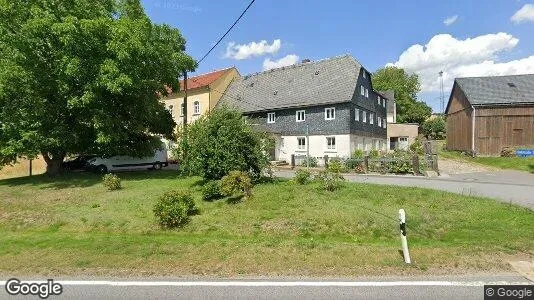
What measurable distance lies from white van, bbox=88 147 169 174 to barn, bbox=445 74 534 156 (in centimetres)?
3079

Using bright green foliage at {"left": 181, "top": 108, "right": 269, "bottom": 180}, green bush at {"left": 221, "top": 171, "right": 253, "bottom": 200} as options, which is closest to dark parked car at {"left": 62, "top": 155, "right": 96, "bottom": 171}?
bright green foliage at {"left": 181, "top": 108, "right": 269, "bottom": 180}

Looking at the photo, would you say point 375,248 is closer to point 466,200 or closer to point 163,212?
point 163,212

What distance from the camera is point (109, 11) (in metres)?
21.4

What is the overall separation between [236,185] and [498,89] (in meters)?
35.3

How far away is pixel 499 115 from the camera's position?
33.9m

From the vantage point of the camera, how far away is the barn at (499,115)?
110ft

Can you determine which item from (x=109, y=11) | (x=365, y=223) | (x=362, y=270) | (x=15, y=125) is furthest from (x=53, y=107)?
(x=362, y=270)

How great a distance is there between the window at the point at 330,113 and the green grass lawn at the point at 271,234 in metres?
16.4

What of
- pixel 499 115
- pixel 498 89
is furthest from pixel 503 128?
pixel 498 89

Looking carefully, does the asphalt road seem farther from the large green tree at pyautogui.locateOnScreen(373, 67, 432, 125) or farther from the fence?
the large green tree at pyautogui.locateOnScreen(373, 67, 432, 125)

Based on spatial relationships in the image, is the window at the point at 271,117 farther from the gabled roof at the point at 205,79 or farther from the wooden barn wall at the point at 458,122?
the wooden barn wall at the point at 458,122

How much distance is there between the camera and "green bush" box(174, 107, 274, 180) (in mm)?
14320

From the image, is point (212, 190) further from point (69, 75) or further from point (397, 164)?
point (397, 164)

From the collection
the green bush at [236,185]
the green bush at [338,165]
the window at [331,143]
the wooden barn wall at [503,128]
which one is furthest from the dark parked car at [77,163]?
the wooden barn wall at [503,128]
